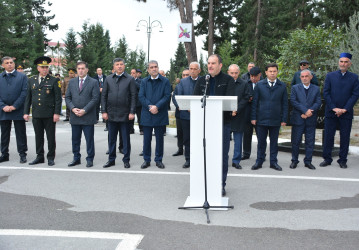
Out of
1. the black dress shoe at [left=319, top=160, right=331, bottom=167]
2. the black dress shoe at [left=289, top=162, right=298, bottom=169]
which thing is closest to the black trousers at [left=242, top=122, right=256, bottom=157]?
the black dress shoe at [left=289, top=162, right=298, bottom=169]

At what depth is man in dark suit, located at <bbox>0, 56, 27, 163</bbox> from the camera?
8250 millimetres

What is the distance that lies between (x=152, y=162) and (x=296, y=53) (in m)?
8.54

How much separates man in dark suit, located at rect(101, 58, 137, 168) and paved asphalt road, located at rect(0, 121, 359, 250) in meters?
0.52

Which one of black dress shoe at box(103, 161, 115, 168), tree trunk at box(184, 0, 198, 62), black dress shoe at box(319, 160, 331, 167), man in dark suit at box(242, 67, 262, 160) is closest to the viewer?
black dress shoe at box(103, 161, 115, 168)

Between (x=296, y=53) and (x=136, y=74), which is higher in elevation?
(x=296, y=53)

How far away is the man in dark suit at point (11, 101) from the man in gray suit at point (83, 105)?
1.13 metres

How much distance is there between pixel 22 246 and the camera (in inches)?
152

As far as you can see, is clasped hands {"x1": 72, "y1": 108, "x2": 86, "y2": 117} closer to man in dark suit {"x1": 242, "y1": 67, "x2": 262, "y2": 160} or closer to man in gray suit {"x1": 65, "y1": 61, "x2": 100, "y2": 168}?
man in gray suit {"x1": 65, "y1": 61, "x2": 100, "y2": 168}

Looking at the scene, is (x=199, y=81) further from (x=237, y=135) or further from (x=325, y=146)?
(x=325, y=146)

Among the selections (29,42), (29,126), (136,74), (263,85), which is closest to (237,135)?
(263,85)

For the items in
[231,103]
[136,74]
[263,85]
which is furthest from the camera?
[136,74]

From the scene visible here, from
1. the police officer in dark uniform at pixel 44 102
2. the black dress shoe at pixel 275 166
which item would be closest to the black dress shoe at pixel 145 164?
the police officer in dark uniform at pixel 44 102

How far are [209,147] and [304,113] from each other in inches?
141

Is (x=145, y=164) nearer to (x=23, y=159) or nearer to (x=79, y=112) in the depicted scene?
(x=79, y=112)
